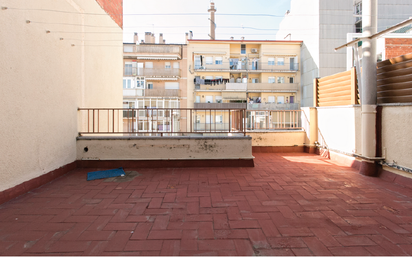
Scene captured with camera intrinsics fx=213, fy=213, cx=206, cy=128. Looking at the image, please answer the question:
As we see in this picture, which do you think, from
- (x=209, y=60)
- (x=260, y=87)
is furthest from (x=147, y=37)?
(x=260, y=87)

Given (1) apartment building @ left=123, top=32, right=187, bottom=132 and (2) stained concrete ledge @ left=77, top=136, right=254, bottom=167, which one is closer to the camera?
(2) stained concrete ledge @ left=77, top=136, right=254, bottom=167

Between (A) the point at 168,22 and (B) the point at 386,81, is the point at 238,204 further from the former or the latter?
(A) the point at 168,22

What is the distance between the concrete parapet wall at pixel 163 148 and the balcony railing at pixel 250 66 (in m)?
25.4

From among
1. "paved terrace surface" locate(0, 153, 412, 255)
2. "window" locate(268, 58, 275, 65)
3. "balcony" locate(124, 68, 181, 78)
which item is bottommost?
"paved terrace surface" locate(0, 153, 412, 255)

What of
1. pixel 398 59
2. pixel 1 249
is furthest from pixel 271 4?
pixel 1 249

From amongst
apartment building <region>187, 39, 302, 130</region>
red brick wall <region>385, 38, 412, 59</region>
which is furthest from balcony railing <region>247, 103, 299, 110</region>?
red brick wall <region>385, 38, 412, 59</region>

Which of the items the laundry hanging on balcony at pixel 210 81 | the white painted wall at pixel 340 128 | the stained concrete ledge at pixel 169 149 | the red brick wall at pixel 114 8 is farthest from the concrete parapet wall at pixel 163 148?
the laundry hanging on balcony at pixel 210 81

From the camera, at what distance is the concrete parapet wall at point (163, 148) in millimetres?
4996

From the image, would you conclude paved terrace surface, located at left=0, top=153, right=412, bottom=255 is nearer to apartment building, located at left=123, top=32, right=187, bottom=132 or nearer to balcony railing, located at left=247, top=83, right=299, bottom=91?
apartment building, located at left=123, top=32, right=187, bottom=132

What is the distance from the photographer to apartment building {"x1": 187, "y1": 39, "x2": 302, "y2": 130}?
95.7ft

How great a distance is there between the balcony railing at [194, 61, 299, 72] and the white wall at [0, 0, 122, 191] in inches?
947

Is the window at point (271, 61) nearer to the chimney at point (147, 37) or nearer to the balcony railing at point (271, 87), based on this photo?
the balcony railing at point (271, 87)

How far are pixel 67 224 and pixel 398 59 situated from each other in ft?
19.5

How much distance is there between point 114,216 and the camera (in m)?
2.62
